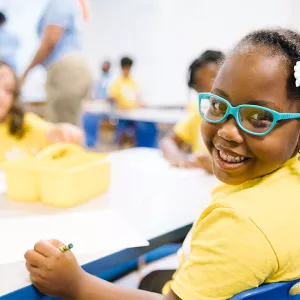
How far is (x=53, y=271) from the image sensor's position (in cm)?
64

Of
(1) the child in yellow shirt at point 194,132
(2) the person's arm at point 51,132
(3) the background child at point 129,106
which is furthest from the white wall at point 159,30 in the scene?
(2) the person's arm at point 51,132

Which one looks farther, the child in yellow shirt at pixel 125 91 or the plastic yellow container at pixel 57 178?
the child in yellow shirt at pixel 125 91

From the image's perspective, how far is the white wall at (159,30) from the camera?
16.3 feet

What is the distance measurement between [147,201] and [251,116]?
49 centimetres

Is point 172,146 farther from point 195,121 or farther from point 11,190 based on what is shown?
point 11,190

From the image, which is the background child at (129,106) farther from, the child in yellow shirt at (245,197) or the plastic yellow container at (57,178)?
the child in yellow shirt at (245,197)

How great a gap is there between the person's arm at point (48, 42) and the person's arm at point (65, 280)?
178 centimetres

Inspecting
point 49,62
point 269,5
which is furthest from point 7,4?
point 269,5

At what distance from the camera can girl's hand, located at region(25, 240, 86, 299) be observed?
0.64 meters

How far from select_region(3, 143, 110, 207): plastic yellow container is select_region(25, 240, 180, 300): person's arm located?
0.29 metres

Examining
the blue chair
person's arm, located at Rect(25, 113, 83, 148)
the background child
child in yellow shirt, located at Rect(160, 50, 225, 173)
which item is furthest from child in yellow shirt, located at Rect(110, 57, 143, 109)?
the blue chair

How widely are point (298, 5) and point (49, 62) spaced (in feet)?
11.4

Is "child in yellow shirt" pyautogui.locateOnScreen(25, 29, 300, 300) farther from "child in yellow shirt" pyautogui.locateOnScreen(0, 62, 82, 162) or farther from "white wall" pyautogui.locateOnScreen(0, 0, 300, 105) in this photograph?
"white wall" pyautogui.locateOnScreen(0, 0, 300, 105)

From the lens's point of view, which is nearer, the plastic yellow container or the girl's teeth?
the girl's teeth
